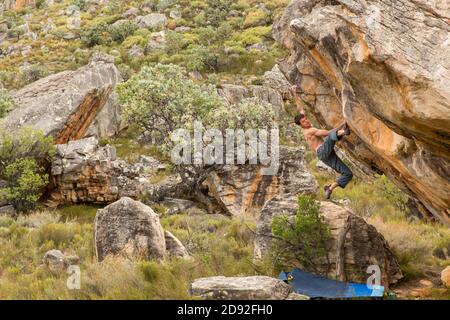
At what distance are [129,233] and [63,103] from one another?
13856 millimetres

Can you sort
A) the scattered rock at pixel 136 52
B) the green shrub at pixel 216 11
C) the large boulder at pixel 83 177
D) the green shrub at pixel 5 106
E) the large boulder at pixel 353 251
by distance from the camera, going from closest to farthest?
1. the large boulder at pixel 353 251
2. the large boulder at pixel 83 177
3. the green shrub at pixel 5 106
4. the scattered rock at pixel 136 52
5. the green shrub at pixel 216 11

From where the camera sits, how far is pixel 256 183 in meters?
22.5

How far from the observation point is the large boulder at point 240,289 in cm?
847

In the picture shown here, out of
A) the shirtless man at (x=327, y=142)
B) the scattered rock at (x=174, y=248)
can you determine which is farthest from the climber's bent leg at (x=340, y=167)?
the scattered rock at (x=174, y=248)

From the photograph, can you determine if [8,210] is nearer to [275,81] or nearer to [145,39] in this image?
[275,81]

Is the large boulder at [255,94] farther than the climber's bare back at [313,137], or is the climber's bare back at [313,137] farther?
the large boulder at [255,94]

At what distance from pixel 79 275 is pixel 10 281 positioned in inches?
73.5

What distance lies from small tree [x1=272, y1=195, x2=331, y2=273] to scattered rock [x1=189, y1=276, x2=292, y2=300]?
1.80m

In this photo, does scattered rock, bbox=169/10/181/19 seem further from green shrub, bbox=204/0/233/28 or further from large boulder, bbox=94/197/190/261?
large boulder, bbox=94/197/190/261

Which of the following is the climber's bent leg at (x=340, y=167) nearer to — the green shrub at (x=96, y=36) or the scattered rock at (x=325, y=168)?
the scattered rock at (x=325, y=168)

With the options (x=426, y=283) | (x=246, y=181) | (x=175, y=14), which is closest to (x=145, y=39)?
A: (x=175, y=14)

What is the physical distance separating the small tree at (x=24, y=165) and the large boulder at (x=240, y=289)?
1375cm
